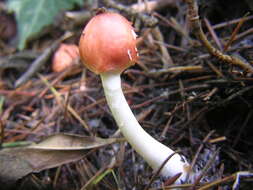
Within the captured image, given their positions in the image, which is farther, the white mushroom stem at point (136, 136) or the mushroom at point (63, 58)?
the mushroom at point (63, 58)

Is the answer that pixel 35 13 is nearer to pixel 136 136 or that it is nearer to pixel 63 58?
pixel 63 58

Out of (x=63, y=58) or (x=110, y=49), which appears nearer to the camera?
(x=110, y=49)

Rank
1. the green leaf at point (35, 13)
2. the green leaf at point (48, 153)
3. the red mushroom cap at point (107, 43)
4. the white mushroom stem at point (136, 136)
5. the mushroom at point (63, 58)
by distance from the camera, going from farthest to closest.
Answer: the green leaf at point (35, 13)
the mushroom at point (63, 58)
the green leaf at point (48, 153)
the white mushroom stem at point (136, 136)
the red mushroom cap at point (107, 43)

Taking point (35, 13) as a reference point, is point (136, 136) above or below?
below

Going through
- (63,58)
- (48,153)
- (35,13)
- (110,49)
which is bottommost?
(48,153)

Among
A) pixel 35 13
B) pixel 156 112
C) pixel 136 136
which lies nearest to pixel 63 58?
pixel 35 13

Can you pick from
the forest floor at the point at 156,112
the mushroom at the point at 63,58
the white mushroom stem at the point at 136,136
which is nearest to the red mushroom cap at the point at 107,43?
the white mushroom stem at the point at 136,136

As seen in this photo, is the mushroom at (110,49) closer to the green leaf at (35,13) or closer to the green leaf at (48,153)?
the green leaf at (48,153)
